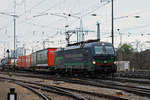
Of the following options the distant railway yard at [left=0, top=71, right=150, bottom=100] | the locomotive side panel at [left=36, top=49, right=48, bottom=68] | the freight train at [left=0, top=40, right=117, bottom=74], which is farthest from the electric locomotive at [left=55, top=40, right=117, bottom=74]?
the locomotive side panel at [left=36, top=49, right=48, bottom=68]

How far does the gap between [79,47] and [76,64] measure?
1698 millimetres

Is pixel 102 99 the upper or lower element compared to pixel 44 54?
lower

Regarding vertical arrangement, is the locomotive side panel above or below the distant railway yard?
above

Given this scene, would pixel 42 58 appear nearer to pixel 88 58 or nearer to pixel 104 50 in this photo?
pixel 88 58

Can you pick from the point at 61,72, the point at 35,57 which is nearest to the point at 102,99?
the point at 61,72

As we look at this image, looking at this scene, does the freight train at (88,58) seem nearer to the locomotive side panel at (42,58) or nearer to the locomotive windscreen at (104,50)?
the locomotive windscreen at (104,50)

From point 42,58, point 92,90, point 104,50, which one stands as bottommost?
point 92,90

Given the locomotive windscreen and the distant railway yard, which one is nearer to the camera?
the distant railway yard

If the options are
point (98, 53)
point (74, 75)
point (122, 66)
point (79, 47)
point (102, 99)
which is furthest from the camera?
point (122, 66)

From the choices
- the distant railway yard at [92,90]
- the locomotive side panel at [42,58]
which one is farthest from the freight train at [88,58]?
the locomotive side panel at [42,58]

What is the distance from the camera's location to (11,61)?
62375 millimetres

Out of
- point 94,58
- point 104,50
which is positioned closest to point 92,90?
point 94,58

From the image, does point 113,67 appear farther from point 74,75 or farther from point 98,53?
point 74,75

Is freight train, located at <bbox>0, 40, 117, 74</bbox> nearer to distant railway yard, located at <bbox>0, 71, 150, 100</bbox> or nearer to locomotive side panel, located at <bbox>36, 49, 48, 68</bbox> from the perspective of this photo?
distant railway yard, located at <bbox>0, 71, 150, 100</bbox>
